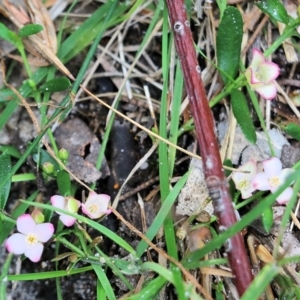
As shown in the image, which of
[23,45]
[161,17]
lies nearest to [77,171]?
[23,45]

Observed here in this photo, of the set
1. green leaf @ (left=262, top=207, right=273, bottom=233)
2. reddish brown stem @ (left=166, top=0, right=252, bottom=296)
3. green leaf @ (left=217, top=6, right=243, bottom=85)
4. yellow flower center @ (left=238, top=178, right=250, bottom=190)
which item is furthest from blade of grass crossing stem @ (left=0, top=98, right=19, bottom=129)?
green leaf @ (left=262, top=207, right=273, bottom=233)

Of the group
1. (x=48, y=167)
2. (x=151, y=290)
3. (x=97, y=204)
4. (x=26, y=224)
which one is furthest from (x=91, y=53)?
(x=151, y=290)

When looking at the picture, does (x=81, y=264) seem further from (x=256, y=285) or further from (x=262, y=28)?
(x=262, y=28)

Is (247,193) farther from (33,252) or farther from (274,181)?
(33,252)

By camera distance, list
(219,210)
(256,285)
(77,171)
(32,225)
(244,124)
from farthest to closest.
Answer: (77,171), (244,124), (32,225), (219,210), (256,285)

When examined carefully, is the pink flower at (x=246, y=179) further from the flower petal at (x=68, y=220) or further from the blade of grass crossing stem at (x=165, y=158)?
the flower petal at (x=68, y=220)

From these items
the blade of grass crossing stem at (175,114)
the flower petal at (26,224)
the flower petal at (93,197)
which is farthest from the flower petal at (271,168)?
the flower petal at (26,224)

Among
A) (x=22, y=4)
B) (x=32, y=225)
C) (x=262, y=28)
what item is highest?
(x=22, y=4)
